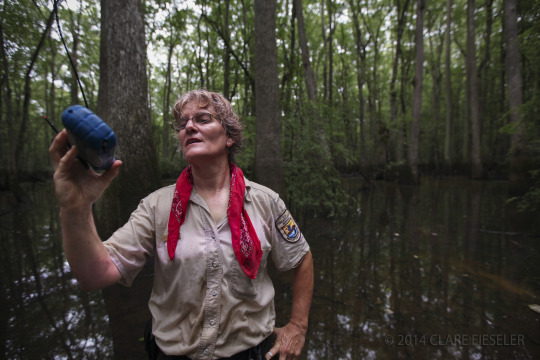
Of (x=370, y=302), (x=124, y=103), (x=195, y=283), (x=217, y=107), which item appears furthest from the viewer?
(x=124, y=103)

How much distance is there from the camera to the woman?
1.24 meters

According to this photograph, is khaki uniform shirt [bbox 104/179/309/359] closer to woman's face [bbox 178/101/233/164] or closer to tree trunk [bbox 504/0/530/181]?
Answer: woman's face [bbox 178/101/233/164]

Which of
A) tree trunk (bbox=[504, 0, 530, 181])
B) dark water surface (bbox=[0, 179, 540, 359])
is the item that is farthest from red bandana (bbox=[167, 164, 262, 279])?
tree trunk (bbox=[504, 0, 530, 181])

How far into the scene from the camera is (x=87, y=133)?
0.95m

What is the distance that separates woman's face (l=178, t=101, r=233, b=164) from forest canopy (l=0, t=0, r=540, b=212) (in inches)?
82.5

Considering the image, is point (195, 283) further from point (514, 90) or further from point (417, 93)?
point (417, 93)

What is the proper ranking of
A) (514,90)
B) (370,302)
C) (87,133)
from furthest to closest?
(514,90) → (370,302) → (87,133)

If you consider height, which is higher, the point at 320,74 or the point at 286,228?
the point at 320,74

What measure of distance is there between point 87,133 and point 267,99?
475 centimetres

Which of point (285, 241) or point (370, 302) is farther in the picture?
point (370, 302)

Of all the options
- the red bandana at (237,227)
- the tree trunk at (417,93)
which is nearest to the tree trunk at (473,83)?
the tree trunk at (417,93)

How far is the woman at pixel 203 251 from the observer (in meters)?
1.24

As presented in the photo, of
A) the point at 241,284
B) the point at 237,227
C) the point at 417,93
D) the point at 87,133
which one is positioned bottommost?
the point at 241,284

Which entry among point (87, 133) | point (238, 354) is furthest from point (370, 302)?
point (87, 133)
